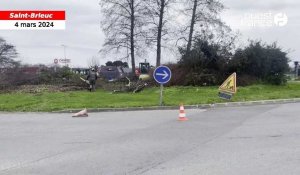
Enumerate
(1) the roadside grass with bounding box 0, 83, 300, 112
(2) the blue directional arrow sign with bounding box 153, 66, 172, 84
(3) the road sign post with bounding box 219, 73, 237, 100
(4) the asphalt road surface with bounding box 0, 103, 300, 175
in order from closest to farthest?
(4) the asphalt road surface with bounding box 0, 103, 300, 175, (1) the roadside grass with bounding box 0, 83, 300, 112, (2) the blue directional arrow sign with bounding box 153, 66, 172, 84, (3) the road sign post with bounding box 219, 73, 237, 100

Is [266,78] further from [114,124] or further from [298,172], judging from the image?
[298,172]

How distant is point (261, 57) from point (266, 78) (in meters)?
1.69

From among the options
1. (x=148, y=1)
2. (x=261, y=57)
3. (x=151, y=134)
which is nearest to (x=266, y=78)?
(x=261, y=57)

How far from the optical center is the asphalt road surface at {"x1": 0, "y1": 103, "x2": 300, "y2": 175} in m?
8.14

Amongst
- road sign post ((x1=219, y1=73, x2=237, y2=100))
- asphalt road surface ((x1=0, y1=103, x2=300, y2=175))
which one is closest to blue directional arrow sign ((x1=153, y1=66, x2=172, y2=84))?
road sign post ((x1=219, y1=73, x2=237, y2=100))

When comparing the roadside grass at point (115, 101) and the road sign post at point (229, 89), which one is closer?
the roadside grass at point (115, 101)

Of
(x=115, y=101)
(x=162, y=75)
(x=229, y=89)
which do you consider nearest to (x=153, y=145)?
(x=162, y=75)

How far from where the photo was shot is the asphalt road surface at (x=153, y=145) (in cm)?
814

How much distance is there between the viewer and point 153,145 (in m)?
10.6

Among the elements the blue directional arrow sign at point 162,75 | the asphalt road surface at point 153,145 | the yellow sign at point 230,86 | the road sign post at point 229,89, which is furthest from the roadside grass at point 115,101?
the asphalt road surface at point 153,145

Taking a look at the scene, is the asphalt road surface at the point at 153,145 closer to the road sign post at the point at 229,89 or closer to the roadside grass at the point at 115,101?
the roadside grass at the point at 115,101

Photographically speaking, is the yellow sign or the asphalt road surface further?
the yellow sign

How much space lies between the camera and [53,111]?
20.7 m

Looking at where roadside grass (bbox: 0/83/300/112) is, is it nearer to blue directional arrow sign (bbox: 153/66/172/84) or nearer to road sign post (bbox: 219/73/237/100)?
road sign post (bbox: 219/73/237/100)
